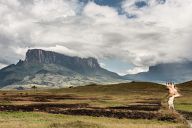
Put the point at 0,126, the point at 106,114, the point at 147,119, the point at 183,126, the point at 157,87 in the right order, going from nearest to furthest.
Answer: the point at 0,126 < the point at 183,126 < the point at 147,119 < the point at 106,114 < the point at 157,87

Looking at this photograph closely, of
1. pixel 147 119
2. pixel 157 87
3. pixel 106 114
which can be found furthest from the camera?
pixel 157 87

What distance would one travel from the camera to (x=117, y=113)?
7125cm

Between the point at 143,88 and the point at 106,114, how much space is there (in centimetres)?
13053

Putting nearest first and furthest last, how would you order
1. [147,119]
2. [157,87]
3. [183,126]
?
1. [183,126]
2. [147,119]
3. [157,87]

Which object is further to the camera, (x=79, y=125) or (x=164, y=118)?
(x=164, y=118)

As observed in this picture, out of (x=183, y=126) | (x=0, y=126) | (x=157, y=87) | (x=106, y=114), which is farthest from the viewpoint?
(x=157, y=87)

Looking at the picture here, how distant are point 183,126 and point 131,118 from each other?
1530 cm

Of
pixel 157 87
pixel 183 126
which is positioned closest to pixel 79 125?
pixel 183 126

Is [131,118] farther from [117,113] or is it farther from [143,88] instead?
[143,88]

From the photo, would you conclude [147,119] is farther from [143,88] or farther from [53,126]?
[143,88]

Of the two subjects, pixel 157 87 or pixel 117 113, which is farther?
pixel 157 87

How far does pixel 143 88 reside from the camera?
198000mm

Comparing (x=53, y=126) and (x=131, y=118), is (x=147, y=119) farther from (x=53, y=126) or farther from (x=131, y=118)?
(x=53, y=126)

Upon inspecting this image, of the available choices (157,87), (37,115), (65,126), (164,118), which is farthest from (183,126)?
(157,87)
